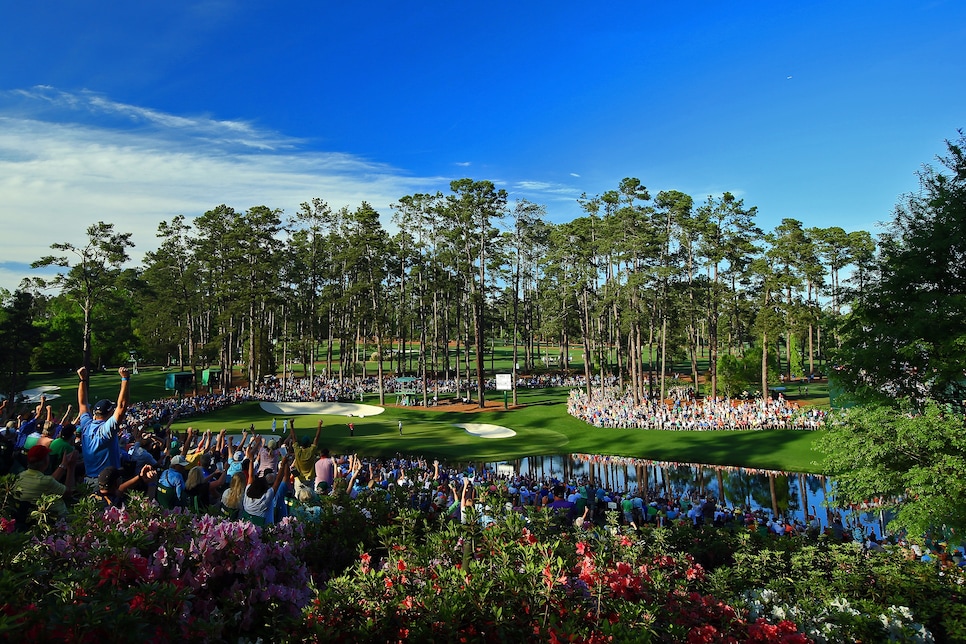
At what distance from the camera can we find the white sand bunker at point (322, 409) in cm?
4278

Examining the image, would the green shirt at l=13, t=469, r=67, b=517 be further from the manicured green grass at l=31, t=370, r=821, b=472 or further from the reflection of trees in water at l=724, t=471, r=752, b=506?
the manicured green grass at l=31, t=370, r=821, b=472

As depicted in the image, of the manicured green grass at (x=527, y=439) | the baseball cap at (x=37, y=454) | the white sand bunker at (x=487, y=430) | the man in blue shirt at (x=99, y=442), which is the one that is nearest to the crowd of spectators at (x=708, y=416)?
the manicured green grass at (x=527, y=439)

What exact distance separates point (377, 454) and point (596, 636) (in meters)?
25.4

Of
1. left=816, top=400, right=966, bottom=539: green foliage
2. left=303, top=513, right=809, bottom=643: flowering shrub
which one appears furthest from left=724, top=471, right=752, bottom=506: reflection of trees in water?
left=303, top=513, right=809, bottom=643: flowering shrub

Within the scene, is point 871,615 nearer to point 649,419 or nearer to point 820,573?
point 820,573

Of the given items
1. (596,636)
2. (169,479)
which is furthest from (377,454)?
(596,636)

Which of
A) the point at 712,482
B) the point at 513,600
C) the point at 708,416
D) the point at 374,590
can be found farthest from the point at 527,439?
the point at 374,590

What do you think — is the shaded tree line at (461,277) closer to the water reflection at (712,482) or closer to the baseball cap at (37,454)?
the water reflection at (712,482)

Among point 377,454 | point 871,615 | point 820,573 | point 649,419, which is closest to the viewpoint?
point 871,615

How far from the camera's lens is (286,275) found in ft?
187

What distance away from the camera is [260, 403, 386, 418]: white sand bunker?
1684 inches

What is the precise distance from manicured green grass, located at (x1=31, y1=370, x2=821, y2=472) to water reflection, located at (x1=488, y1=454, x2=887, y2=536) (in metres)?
0.78

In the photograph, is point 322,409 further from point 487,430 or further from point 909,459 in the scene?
point 909,459

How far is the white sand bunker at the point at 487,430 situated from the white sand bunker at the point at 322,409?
27.8 feet
